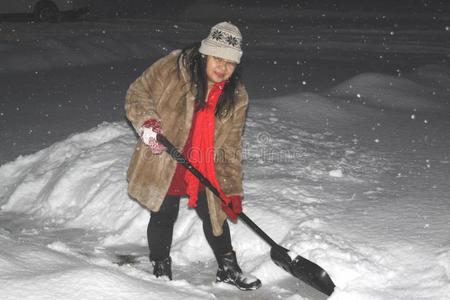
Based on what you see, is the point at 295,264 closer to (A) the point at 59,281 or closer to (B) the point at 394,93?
(A) the point at 59,281

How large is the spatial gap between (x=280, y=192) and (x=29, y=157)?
2679 millimetres

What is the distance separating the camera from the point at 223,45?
9.57ft

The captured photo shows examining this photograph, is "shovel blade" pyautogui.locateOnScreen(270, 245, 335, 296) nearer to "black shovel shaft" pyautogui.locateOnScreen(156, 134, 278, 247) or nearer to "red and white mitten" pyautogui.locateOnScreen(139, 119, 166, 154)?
"black shovel shaft" pyautogui.locateOnScreen(156, 134, 278, 247)

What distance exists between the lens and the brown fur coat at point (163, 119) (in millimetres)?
3041

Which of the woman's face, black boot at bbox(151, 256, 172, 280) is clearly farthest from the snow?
the woman's face

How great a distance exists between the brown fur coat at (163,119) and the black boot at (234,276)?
266mm

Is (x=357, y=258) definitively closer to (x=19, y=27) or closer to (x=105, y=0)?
(x=19, y=27)

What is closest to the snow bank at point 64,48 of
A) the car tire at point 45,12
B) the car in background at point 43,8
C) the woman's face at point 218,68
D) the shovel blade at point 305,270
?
the car in background at point 43,8

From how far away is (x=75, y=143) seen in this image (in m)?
5.55

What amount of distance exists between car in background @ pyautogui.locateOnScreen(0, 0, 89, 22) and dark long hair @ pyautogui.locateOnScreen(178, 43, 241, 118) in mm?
14600

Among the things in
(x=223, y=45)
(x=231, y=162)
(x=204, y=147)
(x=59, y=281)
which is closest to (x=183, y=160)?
(x=204, y=147)

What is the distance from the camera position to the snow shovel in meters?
3.03

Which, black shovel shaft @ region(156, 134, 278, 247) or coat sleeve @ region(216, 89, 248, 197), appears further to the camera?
coat sleeve @ region(216, 89, 248, 197)

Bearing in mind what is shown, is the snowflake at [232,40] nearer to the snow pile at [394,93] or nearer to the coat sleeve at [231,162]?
the coat sleeve at [231,162]
